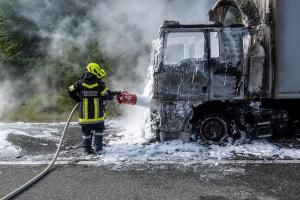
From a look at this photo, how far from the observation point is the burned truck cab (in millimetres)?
5887


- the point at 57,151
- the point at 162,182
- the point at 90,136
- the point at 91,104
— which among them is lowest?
the point at 162,182

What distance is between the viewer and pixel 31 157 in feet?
19.1

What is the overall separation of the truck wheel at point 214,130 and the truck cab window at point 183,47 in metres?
1.14

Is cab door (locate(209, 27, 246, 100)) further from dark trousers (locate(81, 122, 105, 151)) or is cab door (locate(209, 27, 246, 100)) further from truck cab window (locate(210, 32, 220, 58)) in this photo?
dark trousers (locate(81, 122, 105, 151))

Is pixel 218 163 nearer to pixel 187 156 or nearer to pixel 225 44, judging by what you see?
pixel 187 156

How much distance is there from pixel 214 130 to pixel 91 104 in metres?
2.18

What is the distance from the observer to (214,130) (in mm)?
6113

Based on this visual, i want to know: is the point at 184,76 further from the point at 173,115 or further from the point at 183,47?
the point at 183,47

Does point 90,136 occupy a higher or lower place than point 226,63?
lower

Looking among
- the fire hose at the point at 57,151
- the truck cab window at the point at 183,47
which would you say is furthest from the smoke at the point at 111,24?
the fire hose at the point at 57,151

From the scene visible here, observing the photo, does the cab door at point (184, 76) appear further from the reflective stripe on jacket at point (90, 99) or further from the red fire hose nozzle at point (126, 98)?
the reflective stripe on jacket at point (90, 99)

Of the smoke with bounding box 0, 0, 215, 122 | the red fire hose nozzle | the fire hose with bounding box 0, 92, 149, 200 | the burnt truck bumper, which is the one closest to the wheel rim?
the burnt truck bumper

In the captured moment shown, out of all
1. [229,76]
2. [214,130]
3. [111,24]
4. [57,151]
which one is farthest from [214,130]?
[111,24]

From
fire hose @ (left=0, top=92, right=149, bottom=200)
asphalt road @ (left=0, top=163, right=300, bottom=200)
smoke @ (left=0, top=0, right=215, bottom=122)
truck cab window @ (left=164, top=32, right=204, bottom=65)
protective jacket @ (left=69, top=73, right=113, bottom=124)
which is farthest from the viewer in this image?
smoke @ (left=0, top=0, right=215, bottom=122)
